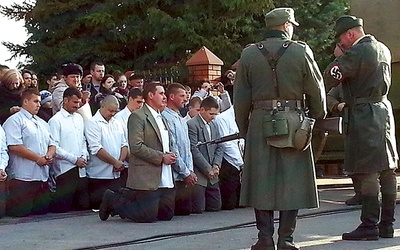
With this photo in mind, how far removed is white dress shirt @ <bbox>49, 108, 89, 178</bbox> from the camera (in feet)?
32.7

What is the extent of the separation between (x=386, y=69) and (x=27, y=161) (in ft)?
14.4

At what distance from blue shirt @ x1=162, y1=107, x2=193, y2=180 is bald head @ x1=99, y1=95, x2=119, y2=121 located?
0.88m

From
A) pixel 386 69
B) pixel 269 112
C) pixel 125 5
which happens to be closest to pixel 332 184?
pixel 386 69

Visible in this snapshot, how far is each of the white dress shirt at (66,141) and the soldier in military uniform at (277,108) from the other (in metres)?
3.75

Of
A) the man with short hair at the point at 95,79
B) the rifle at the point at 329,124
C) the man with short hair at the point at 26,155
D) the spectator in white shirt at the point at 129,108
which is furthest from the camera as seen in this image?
the man with short hair at the point at 95,79

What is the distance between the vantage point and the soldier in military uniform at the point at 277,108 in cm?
657

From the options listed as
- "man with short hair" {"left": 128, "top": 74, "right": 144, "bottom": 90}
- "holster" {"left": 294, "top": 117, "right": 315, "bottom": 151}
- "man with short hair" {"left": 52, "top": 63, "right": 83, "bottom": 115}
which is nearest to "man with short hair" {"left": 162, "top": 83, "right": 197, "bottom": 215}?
"man with short hair" {"left": 52, "top": 63, "right": 83, "bottom": 115}

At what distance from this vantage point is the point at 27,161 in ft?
31.7

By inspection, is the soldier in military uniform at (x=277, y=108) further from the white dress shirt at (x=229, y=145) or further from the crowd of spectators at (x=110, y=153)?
the white dress shirt at (x=229, y=145)

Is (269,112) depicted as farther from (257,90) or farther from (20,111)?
(20,111)

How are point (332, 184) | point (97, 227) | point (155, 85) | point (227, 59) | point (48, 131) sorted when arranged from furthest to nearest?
point (227, 59) < point (332, 184) < point (48, 131) < point (155, 85) < point (97, 227)

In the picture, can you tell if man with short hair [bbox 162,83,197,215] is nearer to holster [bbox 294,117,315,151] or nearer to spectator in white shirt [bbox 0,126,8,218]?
spectator in white shirt [bbox 0,126,8,218]

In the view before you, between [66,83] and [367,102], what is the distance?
15.9 ft

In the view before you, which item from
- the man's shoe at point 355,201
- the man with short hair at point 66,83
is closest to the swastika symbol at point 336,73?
the man's shoe at point 355,201
